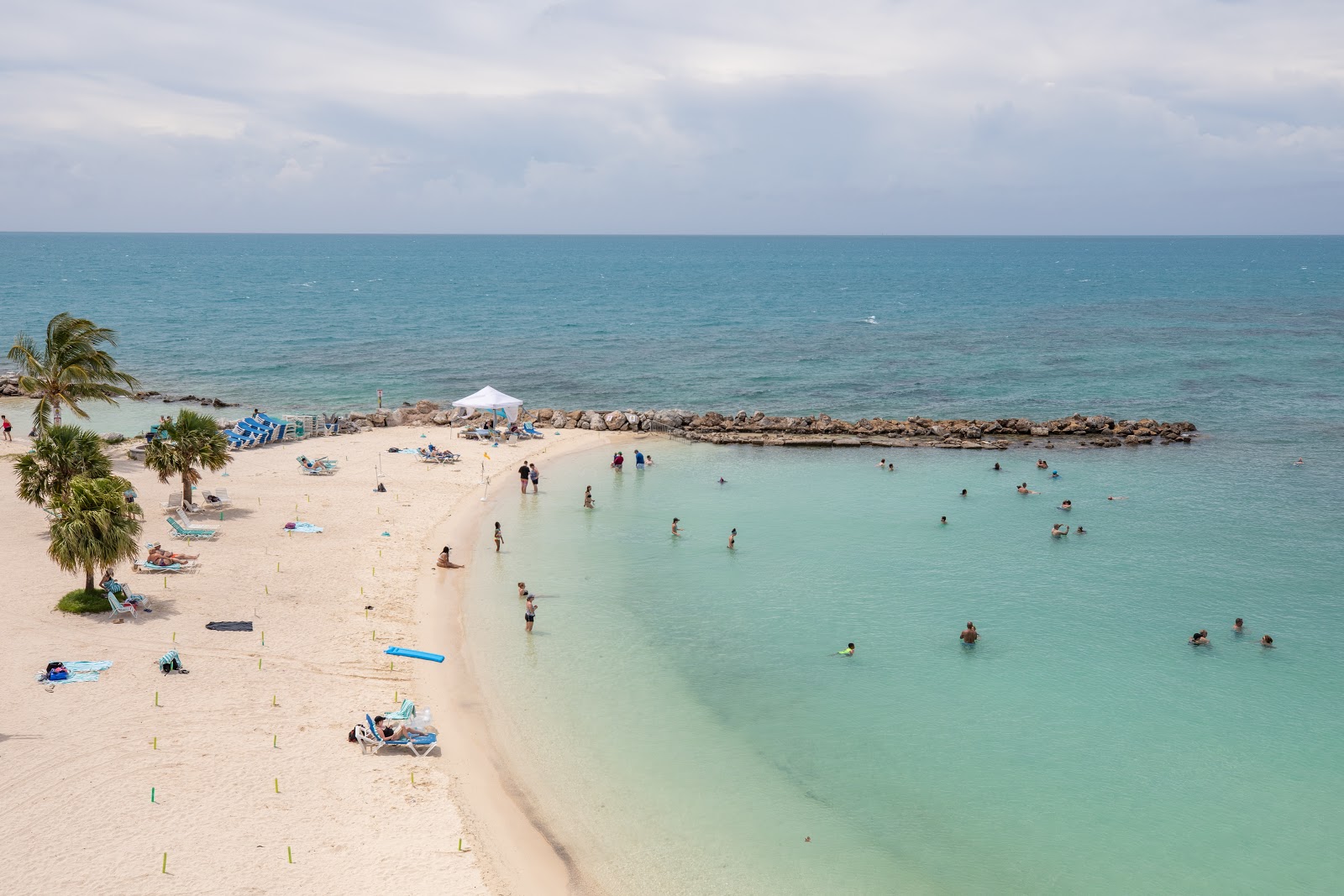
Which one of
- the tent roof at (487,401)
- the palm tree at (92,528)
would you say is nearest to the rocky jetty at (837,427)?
the tent roof at (487,401)

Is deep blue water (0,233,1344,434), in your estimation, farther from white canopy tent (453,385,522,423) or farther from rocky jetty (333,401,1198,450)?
white canopy tent (453,385,522,423)

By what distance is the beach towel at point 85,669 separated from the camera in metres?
18.5

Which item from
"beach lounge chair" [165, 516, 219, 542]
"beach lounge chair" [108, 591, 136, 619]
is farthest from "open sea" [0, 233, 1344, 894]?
"beach lounge chair" [165, 516, 219, 542]

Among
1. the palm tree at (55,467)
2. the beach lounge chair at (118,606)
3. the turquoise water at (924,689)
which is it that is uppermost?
the palm tree at (55,467)

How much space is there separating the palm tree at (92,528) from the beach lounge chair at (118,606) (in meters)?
0.80

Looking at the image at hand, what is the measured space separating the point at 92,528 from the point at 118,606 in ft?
6.86

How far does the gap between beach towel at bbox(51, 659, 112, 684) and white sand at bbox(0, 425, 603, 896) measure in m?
0.30

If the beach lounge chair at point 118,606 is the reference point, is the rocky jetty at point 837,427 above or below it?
above

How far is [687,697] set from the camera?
786 inches

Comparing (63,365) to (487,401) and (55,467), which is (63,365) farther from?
(487,401)

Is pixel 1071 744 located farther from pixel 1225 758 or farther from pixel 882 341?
pixel 882 341

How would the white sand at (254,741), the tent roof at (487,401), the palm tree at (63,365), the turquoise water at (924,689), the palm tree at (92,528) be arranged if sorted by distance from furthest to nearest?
1. the tent roof at (487,401)
2. the palm tree at (63,365)
3. the palm tree at (92,528)
4. the turquoise water at (924,689)
5. the white sand at (254,741)

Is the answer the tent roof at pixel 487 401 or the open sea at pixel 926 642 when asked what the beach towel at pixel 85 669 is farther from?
the tent roof at pixel 487 401

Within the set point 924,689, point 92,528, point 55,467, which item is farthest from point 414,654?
point 55,467
